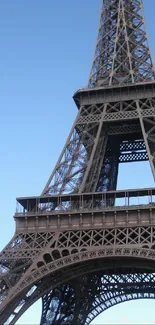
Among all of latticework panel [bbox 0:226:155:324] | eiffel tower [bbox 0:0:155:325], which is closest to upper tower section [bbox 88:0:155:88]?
eiffel tower [bbox 0:0:155:325]

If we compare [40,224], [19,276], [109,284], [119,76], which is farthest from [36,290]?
[119,76]

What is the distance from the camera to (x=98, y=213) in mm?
33750

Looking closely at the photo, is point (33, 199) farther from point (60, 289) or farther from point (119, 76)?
point (119, 76)

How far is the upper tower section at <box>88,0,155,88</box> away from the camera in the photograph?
41.3 metres

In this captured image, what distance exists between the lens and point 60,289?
40.4 m

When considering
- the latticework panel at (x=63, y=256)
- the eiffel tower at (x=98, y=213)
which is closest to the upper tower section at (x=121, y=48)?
the eiffel tower at (x=98, y=213)

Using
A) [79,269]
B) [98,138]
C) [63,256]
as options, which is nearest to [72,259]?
[63,256]

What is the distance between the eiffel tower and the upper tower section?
70 millimetres

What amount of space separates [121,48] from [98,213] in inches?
554

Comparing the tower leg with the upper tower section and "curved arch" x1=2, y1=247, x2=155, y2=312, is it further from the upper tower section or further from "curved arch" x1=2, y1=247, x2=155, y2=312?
the upper tower section

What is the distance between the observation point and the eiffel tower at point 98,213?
1266 inches

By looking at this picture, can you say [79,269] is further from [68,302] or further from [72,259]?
[68,302]

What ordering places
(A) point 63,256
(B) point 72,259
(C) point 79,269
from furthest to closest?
1. (C) point 79,269
2. (A) point 63,256
3. (B) point 72,259

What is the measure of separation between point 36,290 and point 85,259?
141 inches
